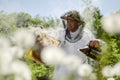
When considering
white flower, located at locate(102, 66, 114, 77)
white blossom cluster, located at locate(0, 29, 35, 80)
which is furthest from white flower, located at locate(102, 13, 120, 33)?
white blossom cluster, located at locate(0, 29, 35, 80)

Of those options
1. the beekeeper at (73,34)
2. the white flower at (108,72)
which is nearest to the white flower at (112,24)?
the white flower at (108,72)

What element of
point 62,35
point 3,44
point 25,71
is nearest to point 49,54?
point 25,71

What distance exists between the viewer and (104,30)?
3.50 ft

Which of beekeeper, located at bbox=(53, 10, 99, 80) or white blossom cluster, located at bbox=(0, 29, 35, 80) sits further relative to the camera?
beekeeper, located at bbox=(53, 10, 99, 80)

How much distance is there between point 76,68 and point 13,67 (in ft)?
0.67

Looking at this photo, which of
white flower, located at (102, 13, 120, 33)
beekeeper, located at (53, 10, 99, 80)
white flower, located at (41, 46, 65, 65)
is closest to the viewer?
white flower, located at (102, 13, 120, 33)

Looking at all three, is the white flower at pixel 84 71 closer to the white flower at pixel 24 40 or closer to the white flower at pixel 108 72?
the white flower at pixel 108 72

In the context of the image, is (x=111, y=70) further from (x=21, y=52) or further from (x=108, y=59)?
(x=21, y=52)

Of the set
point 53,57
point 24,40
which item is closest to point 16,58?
point 24,40

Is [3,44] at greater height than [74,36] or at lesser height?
lesser

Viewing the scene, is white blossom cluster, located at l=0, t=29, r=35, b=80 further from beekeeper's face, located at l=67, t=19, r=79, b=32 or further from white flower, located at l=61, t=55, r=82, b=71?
beekeeper's face, located at l=67, t=19, r=79, b=32

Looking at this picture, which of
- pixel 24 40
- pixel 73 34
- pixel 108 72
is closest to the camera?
pixel 108 72

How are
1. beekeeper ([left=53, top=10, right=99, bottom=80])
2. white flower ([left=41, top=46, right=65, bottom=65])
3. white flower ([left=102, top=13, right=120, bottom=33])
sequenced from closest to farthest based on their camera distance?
1. white flower ([left=102, top=13, right=120, bottom=33])
2. white flower ([left=41, top=46, right=65, bottom=65])
3. beekeeper ([left=53, top=10, right=99, bottom=80])

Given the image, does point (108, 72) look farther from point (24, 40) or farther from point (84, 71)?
point (24, 40)
